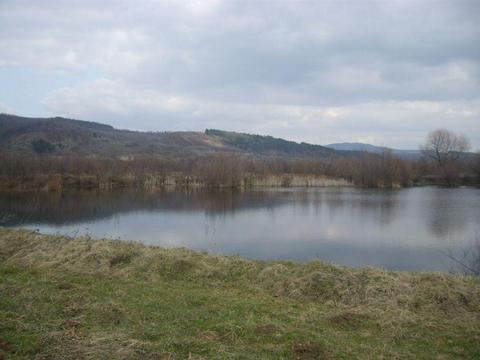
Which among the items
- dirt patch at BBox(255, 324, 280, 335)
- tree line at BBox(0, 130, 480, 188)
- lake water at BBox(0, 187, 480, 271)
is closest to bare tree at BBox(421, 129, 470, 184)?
tree line at BBox(0, 130, 480, 188)

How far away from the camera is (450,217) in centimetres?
2350

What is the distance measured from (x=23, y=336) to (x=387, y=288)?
6.06 metres

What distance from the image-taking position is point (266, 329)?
530 cm

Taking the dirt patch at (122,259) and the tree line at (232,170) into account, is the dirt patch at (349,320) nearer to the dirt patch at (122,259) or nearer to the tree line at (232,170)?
the dirt patch at (122,259)

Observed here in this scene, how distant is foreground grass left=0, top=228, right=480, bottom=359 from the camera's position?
4.63 meters

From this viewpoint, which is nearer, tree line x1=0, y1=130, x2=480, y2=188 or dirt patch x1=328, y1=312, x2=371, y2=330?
dirt patch x1=328, y1=312, x2=371, y2=330

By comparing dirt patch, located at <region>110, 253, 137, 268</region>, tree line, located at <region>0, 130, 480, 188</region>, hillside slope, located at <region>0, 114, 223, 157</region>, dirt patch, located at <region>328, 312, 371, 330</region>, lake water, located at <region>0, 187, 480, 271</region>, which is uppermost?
hillside slope, located at <region>0, 114, 223, 157</region>

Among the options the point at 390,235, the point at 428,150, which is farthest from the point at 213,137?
the point at 390,235

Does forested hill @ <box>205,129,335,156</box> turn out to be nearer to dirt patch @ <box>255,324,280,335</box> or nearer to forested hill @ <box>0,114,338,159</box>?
forested hill @ <box>0,114,338,159</box>

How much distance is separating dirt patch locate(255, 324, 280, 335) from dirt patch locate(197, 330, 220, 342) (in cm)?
55

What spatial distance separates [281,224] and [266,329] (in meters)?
16.8

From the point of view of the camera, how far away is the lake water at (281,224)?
605 inches

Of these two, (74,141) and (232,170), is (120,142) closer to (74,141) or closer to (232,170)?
(74,141)

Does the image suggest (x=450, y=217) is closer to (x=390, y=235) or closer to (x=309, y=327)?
(x=390, y=235)
